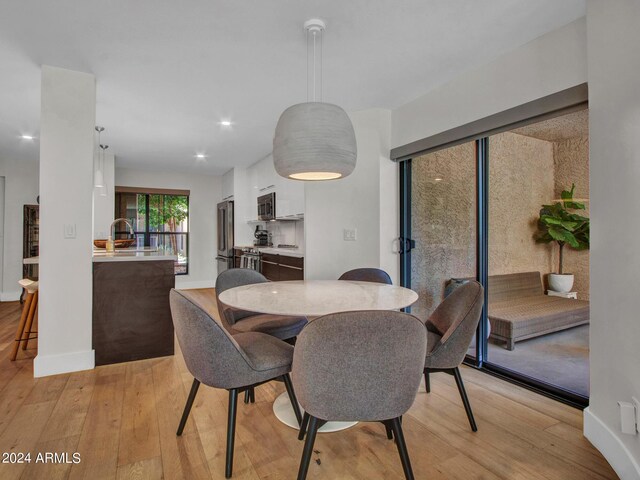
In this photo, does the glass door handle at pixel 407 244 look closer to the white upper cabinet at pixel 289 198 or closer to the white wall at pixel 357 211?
the white wall at pixel 357 211

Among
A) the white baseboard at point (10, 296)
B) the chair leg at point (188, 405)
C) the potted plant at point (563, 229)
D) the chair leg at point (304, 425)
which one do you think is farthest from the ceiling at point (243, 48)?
the white baseboard at point (10, 296)

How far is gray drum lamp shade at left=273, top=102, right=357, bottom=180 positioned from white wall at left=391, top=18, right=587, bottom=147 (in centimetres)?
Answer: 132

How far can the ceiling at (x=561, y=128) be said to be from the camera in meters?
2.26

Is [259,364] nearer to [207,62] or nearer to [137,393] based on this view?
[137,393]

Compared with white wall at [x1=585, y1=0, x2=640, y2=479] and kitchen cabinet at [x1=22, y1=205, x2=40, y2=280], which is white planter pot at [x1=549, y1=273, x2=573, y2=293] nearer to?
white wall at [x1=585, y1=0, x2=640, y2=479]

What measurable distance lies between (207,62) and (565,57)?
237 centimetres

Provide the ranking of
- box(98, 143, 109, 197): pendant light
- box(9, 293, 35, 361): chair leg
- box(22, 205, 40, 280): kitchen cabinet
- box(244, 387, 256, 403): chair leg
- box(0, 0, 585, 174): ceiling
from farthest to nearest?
box(22, 205, 40, 280): kitchen cabinet
box(98, 143, 109, 197): pendant light
box(9, 293, 35, 361): chair leg
box(244, 387, 256, 403): chair leg
box(0, 0, 585, 174): ceiling

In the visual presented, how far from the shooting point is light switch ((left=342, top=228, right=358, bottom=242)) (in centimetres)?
378

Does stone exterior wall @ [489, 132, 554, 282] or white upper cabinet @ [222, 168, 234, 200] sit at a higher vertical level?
white upper cabinet @ [222, 168, 234, 200]

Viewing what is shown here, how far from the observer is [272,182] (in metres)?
5.45

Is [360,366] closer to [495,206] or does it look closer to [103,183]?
[495,206]

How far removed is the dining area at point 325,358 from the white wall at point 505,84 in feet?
4.57

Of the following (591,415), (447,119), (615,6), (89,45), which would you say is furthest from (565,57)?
(89,45)

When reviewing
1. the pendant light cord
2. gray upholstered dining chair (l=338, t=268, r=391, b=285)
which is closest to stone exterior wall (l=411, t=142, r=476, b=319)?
gray upholstered dining chair (l=338, t=268, r=391, b=285)
